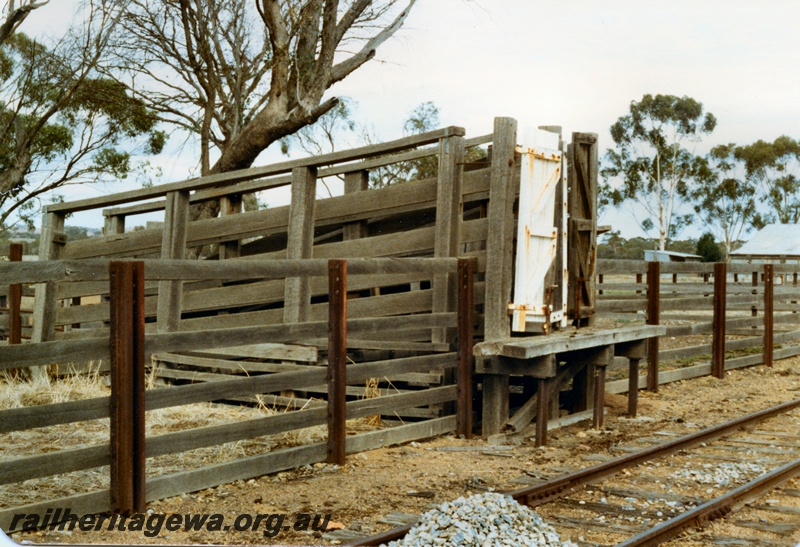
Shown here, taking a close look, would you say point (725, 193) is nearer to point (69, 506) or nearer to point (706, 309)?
point (706, 309)

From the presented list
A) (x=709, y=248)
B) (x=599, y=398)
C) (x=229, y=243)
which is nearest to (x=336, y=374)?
(x=599, y=398)

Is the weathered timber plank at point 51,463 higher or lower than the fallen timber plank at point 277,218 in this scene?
lower

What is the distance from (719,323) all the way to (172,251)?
7.61 m

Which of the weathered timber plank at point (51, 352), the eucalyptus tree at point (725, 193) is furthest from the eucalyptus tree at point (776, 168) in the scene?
the weathered timber plank at point (51, 352)

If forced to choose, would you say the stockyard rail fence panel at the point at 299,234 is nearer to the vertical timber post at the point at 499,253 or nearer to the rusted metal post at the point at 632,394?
the vertical timber post at the point at 499,253

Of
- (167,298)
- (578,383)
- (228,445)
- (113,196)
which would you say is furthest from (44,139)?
(578,383)

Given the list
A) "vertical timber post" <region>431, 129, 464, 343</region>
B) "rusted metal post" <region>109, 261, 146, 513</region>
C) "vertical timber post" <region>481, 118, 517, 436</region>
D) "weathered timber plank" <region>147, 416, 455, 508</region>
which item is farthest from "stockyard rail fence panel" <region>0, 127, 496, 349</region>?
"rusted metal post" <region>109, 261, 146, 513</region>

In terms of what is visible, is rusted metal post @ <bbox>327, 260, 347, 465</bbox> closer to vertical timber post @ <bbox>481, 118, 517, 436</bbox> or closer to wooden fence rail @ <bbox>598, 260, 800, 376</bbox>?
vertical timber post @ <bbox>481, 118, 517, 436</bbox>

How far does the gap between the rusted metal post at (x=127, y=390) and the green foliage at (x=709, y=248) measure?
12.4m

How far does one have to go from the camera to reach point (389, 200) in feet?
26.9

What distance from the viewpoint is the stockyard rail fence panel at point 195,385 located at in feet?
15.3

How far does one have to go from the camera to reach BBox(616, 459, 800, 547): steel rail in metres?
4.56

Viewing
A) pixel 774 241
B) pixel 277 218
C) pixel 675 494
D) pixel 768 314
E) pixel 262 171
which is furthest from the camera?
pixel 774 241

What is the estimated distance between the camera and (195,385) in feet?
17.7
